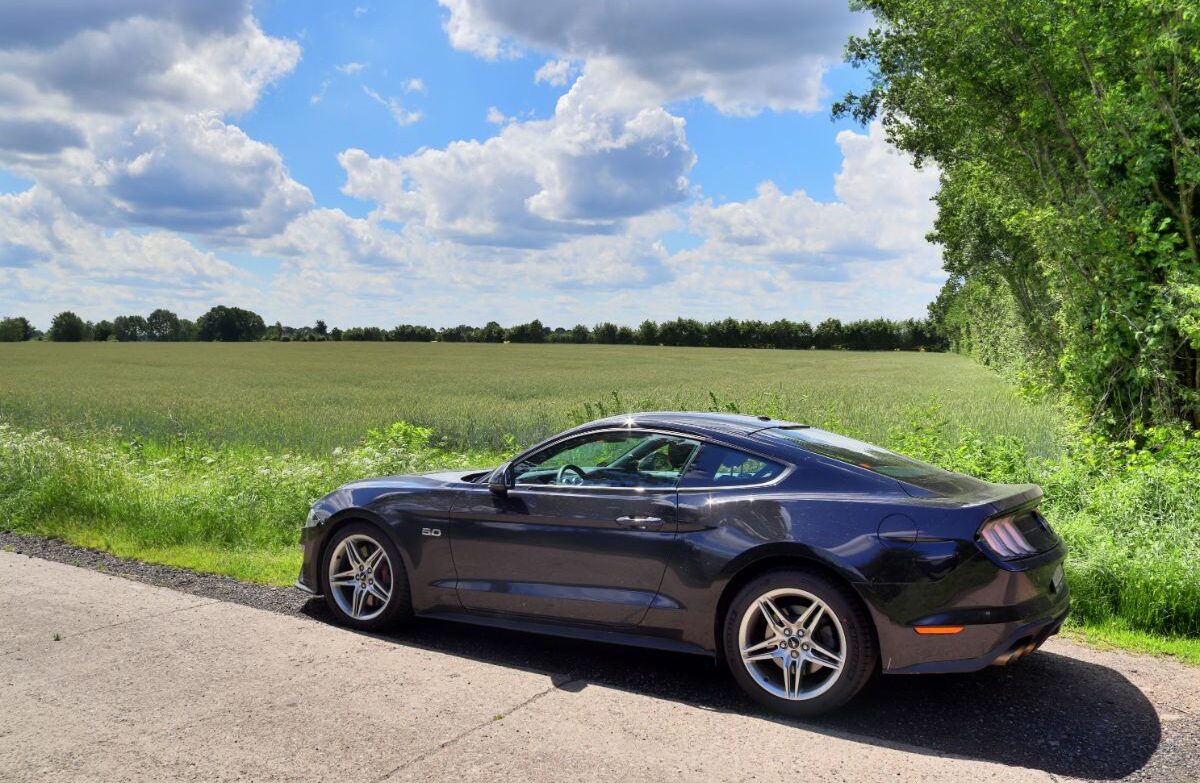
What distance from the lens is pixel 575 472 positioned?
5176 mm

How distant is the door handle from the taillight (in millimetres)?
1539

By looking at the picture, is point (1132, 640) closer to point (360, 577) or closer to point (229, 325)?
point (360, 577)

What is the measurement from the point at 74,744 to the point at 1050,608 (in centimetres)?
446

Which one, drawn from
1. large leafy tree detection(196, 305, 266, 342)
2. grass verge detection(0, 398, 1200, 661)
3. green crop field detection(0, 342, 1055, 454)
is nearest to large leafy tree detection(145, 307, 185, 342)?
large leafy tree detection(196, 305, 266, 342)

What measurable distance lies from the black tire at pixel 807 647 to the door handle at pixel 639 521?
1.83 feet

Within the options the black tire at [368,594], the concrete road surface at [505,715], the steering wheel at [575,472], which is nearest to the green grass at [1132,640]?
the concrete road surface at [505,715]

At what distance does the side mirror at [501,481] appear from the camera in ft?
17.1

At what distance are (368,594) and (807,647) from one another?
279 cm

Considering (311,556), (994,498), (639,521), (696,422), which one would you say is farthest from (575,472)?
(994,498)

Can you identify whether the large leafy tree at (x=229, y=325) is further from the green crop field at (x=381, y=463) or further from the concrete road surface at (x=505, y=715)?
the concrete road surface at (x=505, y=715)

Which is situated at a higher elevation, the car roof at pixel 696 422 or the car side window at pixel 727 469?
the car roof at pixel 696 422

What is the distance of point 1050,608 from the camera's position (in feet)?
14.2

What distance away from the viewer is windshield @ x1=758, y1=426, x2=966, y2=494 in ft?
14.9

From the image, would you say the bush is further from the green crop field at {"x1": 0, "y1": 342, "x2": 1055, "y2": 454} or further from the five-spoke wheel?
the five-spoke wheel
